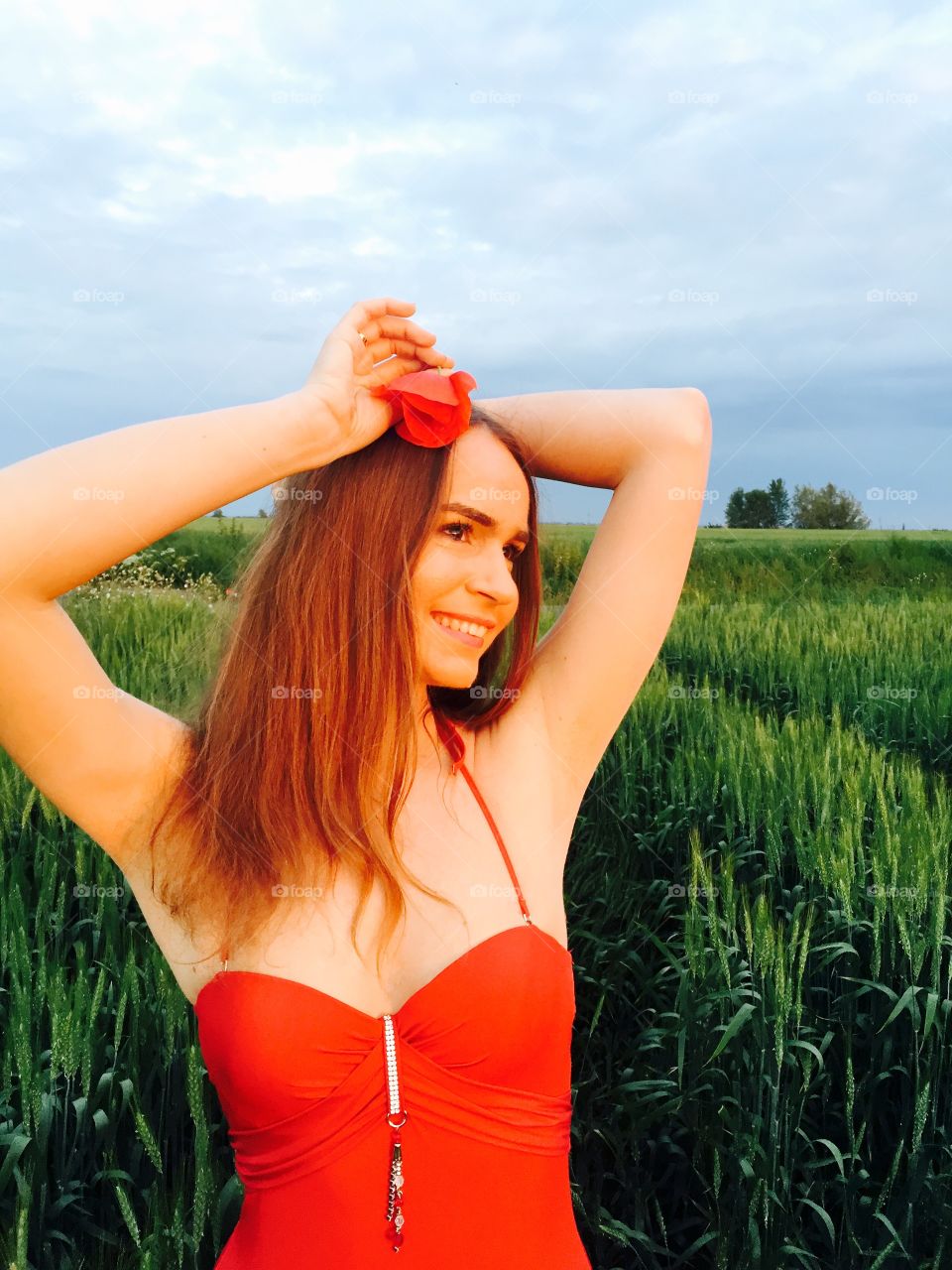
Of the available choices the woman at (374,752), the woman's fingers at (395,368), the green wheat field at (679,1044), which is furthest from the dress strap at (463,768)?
the woman's fingers at (395,368)

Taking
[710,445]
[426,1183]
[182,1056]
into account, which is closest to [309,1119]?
[426,1183]

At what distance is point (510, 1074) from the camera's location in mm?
1411

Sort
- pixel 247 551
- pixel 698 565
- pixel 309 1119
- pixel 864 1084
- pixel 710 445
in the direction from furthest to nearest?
pixel 698 565 < pixel 864 1084 < pixel 247 551 < pixel 710 445 < pixel 309 1119

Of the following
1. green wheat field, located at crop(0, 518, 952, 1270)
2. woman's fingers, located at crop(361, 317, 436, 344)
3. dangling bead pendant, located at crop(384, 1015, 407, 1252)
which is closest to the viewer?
dangling bead pendant, located at crop(384, 1015, 407, 1252)

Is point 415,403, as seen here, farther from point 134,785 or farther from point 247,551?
point 134,785

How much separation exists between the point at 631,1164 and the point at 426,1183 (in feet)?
3.26

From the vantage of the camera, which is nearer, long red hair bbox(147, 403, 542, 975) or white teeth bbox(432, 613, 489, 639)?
long red hair bbox(147, 403, 542, 975)

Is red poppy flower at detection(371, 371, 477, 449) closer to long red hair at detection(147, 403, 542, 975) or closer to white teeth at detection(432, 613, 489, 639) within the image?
long red hair at detection(147, 403, 542, 975)

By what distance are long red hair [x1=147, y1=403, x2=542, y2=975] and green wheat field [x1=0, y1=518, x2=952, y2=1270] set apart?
0.72 ft

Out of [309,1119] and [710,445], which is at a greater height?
[710,445]

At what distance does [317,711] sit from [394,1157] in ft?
2.04

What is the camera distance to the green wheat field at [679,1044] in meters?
1.83

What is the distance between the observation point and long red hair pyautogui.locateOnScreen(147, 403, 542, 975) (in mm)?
1503

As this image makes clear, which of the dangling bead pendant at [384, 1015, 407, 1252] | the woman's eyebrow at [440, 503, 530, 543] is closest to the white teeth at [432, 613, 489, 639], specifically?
the woman's eyebrow at [440, 503, 530, 543]
